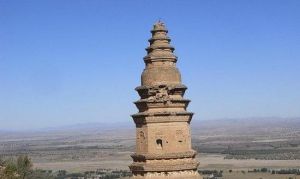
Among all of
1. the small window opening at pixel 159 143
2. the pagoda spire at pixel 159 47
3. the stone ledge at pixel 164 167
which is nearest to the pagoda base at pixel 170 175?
the stone ledge at pixel 164 167

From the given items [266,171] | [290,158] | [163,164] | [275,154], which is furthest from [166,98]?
[275,154]

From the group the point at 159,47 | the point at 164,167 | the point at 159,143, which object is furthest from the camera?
the point at 159,47

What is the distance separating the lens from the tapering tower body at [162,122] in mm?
18266

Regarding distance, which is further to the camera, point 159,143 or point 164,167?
point 159,143

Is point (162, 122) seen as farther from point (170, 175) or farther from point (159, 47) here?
point (159, 47)

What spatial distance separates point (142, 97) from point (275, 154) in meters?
143

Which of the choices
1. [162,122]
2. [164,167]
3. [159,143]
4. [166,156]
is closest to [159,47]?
[162,122]

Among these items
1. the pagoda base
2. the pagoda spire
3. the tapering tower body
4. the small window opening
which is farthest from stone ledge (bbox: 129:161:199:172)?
the pagoda spire

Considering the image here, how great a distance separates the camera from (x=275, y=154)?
156250 millimetres

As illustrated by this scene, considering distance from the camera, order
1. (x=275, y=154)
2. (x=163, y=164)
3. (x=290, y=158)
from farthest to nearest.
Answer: (x=275, y=154) → (x=290, y=158) → (x=163, y=164)

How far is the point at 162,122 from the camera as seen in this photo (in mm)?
18500

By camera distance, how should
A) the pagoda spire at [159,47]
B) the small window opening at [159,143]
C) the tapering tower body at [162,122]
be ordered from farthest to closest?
the pagoda spire at [159,47] < the small window opening at [159,143] < the tapering tower body at [162,122]

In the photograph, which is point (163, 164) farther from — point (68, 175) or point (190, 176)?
point (68, 175)

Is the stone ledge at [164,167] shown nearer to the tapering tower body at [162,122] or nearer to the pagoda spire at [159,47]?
the tapering tower body at [162,122]
